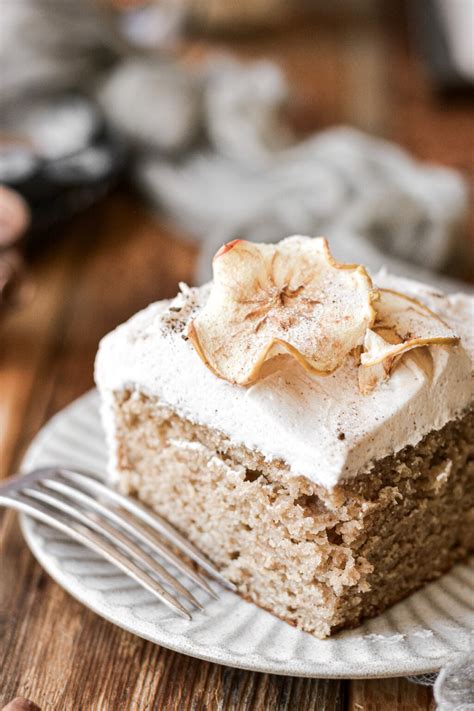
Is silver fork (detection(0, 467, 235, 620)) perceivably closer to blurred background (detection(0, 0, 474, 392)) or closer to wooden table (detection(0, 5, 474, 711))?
wooden table (detection(0, 5, 474, 711))

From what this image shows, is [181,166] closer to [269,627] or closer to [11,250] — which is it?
[11,250]

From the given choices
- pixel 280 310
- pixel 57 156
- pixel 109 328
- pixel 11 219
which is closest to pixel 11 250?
pixel 11 219

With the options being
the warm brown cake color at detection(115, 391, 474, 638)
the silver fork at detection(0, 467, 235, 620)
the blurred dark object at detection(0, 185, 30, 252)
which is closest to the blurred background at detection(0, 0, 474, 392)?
the blurred dark object at detection(0, 185, 30, 252)

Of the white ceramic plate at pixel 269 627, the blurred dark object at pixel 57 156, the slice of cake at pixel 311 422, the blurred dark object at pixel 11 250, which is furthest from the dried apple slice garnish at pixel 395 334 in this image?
the blurred dark object at pixel 57 156

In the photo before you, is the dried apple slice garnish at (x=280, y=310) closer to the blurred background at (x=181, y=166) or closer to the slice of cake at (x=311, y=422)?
the slice of cake at (x=311, y=422)

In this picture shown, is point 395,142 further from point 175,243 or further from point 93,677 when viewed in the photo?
point 93,677
